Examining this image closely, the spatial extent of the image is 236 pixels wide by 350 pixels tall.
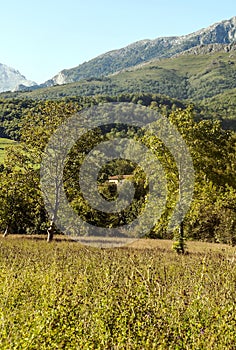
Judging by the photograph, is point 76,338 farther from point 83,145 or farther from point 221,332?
point 83,145

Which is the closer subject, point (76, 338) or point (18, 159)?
point (76, 338)

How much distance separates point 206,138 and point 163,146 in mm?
2390

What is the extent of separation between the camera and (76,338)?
634 centimetres

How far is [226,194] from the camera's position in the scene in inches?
793

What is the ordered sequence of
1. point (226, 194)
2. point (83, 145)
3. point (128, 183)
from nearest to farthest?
point (226, 194), point (83, 145), point (128, 183)

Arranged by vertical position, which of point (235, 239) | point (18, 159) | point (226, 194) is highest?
point (18, 159)

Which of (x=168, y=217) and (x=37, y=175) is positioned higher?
(x=37, y=175)

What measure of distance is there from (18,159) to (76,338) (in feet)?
69.7

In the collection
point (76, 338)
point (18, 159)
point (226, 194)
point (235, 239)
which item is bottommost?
point (235, 239)

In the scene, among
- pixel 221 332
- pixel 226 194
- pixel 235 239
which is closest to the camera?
pixel 221 332

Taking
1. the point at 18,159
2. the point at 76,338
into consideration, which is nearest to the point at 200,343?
the point at 76,338

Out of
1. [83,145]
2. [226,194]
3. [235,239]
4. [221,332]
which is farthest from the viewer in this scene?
[235,239]

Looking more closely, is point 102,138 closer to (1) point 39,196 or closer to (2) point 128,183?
(1) point 39,196

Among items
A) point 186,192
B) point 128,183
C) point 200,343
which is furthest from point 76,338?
point 128,183
